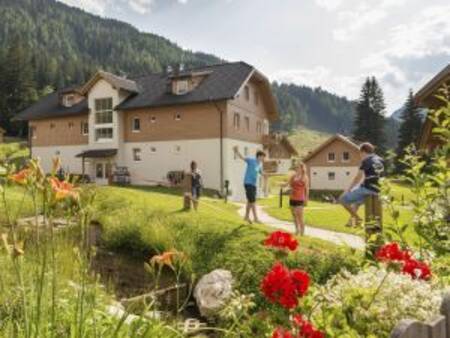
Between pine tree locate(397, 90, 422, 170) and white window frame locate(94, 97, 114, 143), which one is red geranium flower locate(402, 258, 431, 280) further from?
pine tree locate(397, 90, 422, 170)

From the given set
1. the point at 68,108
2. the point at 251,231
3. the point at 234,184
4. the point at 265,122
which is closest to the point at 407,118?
the point at 265,122

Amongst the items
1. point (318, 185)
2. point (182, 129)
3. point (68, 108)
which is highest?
point (68, 108)

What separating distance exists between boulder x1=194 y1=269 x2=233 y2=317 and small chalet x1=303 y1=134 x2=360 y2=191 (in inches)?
1720

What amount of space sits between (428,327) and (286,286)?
94 centimetres

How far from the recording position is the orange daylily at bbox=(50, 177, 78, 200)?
2.06 metres

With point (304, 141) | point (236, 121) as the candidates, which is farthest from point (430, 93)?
point (304, 141)

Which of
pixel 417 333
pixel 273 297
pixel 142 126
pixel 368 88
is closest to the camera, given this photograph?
pixel 417 333

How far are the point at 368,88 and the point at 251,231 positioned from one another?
60.2 metres

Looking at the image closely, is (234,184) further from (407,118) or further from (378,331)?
(407,118)

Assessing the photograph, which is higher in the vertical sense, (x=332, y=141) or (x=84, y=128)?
(x=84, y=128)

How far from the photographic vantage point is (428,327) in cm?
177

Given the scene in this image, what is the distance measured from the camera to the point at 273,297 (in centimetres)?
267

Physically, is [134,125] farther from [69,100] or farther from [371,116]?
[371,116]

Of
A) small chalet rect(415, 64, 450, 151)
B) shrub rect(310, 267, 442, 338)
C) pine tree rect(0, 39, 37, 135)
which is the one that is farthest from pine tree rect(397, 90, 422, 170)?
shrub rect(310, 267, 442, 338)
